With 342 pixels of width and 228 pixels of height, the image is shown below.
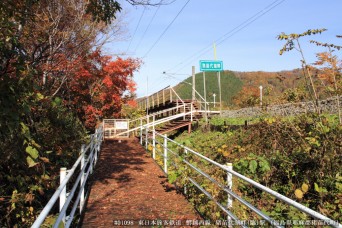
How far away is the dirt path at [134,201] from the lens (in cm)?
534

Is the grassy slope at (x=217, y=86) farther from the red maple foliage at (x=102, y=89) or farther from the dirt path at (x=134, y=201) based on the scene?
the dirt path at (x=134, y=201)

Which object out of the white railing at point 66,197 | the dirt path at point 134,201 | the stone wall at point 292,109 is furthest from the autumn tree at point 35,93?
the stone wall at point 292,109

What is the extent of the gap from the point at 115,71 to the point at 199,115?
6.99 metres

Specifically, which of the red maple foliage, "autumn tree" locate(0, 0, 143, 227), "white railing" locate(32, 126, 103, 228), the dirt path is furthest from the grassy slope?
"white railing" locate(32, 126, 103, 228)

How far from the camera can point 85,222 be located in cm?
520

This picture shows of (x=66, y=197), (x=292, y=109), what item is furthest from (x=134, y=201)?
(x=292, y=109)

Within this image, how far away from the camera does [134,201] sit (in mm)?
6438

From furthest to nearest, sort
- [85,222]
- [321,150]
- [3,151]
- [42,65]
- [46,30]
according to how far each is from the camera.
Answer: [42,65]
[46,30]
[321,150]
[85,222]
[3,151]

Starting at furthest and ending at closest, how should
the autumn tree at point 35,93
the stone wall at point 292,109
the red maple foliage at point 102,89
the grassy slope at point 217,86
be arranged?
the grassy slope at point 217,86
the red maple foliage at point 102,89
the stone wall at point 292,109
the autumn tree at point 35,93

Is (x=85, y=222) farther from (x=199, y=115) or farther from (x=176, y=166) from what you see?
(x=199, y=115)

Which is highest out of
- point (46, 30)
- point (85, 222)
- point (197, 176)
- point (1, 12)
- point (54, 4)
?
point (54, 4)

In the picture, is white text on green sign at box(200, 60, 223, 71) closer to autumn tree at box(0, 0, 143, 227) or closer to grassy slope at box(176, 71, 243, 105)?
autumn tree at box(0, 0, 143, 227)

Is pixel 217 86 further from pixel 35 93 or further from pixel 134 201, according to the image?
pixel 35 93

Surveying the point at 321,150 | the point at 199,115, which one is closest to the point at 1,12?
the point at 321,150
